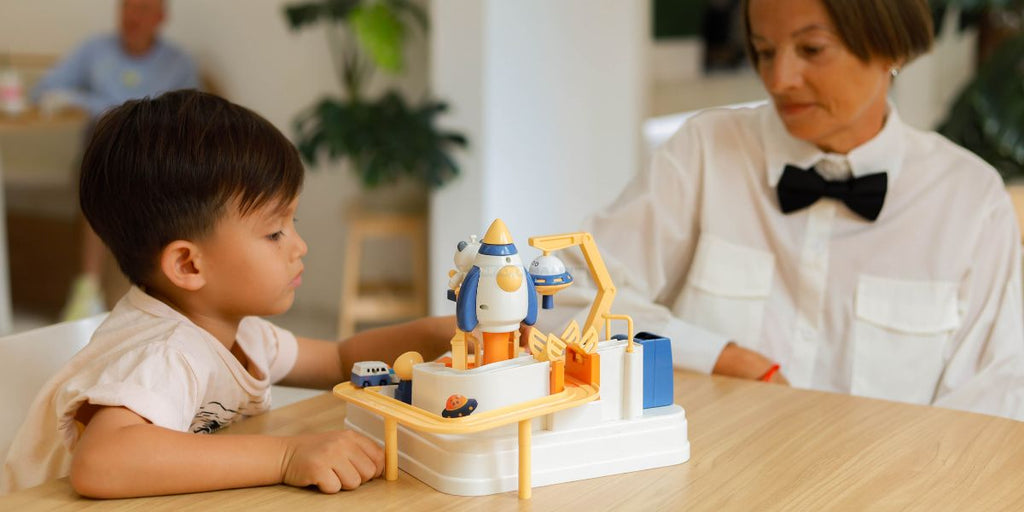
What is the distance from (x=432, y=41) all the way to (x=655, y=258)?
8.31 ft

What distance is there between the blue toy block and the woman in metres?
0.53

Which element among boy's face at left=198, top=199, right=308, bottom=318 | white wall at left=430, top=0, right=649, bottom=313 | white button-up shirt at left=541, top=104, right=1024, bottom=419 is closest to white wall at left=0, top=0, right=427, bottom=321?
white wall at left=430, top=0, right=649, bottom=313

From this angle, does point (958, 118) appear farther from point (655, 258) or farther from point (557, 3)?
point (655, 258)

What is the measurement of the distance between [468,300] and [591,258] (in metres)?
0.16

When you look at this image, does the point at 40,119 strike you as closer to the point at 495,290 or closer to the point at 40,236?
the point at 40,236

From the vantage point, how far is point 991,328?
170 cm

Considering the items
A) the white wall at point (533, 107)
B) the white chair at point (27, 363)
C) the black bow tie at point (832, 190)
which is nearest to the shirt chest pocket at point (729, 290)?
the black bow tie at point (832, 190)

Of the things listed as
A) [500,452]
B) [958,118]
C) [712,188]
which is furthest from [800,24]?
[958,118]

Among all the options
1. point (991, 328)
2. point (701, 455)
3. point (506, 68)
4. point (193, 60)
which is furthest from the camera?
point (193, 60)

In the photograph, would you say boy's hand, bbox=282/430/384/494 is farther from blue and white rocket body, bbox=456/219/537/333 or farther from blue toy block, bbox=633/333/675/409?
blue toy block, bbox=633/333/675/409

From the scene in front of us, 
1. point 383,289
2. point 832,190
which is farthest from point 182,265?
point 383,289

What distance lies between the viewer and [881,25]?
5.58 ft

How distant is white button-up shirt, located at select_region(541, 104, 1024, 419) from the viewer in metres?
1.72

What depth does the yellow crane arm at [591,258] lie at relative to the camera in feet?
3.35
